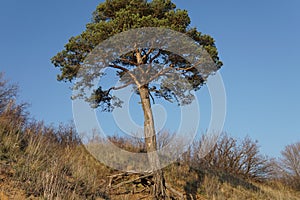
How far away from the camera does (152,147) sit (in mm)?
9258

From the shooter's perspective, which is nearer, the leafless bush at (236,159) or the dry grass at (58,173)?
the dry grass at (58,173)

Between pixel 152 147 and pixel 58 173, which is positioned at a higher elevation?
pixel 152 147

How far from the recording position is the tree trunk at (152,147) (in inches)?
351

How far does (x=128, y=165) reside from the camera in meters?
12.2

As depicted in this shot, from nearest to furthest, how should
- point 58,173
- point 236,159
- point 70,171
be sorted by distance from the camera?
1. point 58,173
2. point 70,171
3. point 236,159

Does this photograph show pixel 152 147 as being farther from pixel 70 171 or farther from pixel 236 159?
Answer: pixel 236 159

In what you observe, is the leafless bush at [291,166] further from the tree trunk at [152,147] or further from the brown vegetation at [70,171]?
the tree trunk at [152,147]

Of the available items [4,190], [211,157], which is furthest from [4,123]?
[211,157]

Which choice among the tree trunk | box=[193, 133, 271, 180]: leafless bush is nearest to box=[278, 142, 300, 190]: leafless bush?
box=[193, 133, 271, 180]: leafless bush

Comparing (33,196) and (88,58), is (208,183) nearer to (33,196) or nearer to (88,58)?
(88,58)

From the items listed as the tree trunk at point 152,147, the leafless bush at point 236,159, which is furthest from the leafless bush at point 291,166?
the tree trunk at point 152,147

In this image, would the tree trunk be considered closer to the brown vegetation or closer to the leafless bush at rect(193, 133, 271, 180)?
the brown vegetation

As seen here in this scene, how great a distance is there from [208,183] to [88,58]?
706 centimetres

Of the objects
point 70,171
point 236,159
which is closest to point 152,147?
point 70,171
